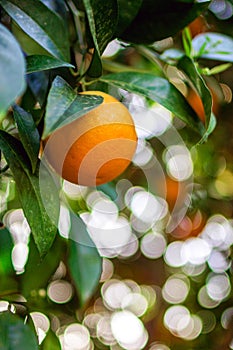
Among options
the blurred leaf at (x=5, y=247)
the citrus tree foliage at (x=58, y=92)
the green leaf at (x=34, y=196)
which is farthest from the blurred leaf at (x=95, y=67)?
the blurred leaf at (x=5, y=247)

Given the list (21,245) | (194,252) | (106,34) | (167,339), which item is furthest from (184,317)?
(106,34)

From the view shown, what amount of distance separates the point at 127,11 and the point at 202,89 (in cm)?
12

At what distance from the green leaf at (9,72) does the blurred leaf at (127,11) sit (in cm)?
26

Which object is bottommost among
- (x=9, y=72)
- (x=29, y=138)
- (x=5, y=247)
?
(x=5, y=247)

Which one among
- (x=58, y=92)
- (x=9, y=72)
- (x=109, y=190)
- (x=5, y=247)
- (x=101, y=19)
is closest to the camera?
(x=9, y=72)

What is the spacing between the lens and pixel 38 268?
737 millimetres

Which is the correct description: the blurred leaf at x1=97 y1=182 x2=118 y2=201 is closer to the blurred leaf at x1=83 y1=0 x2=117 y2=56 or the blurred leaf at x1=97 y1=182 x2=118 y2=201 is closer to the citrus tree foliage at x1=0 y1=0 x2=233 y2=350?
the citrus tree foliage at x1=0 y1=0 x2=233 y2=350

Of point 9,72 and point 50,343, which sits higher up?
point 9,72

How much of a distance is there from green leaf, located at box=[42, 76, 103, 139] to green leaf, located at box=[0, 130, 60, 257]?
3.2 inches

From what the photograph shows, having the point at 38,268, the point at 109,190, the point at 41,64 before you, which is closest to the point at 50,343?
the point at 38,268

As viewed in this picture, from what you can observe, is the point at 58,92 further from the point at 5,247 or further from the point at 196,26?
the point at 196,26

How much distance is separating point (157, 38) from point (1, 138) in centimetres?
24

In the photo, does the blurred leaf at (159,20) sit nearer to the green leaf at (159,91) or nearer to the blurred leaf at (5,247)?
the green leaf at (159,91)

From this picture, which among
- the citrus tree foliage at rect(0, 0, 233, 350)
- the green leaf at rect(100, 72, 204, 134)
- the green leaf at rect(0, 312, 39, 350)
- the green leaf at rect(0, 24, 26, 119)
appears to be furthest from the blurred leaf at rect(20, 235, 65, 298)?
the green leaf at rect(0, 24, 26, 119)
